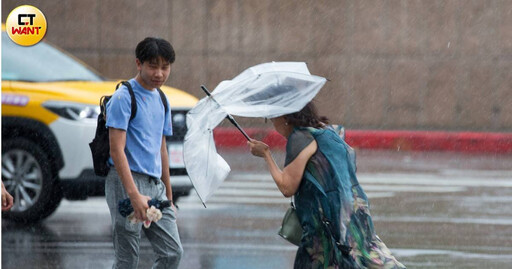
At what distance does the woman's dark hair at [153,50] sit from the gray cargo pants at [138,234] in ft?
1.87

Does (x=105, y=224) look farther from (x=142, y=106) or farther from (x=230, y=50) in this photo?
(x=230, y=50)

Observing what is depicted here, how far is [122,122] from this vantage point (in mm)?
5602

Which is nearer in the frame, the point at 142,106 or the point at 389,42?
the point at 142,106

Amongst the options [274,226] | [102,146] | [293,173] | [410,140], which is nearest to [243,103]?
[293,173]

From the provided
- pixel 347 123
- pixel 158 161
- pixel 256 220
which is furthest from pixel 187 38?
pixel 158 161

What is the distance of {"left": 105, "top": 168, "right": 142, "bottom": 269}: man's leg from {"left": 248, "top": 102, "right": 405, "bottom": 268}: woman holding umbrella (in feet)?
2.99

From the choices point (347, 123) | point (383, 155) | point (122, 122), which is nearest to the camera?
point (122, 122)

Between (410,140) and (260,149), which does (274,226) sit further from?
(410,140)

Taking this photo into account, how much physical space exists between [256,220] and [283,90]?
5634 millimetres

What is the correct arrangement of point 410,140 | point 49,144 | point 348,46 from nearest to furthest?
point 49,144 < point 410,140 < point 348,46

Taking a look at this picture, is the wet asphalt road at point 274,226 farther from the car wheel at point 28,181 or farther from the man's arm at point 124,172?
the man's arm at point 124,172

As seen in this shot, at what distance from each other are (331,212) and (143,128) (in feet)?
3.76

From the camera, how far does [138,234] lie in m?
5.75

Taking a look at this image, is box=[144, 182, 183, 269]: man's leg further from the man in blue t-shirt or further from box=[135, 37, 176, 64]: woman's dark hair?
box=[135, 37, 176, 64]: woman's dark hair
